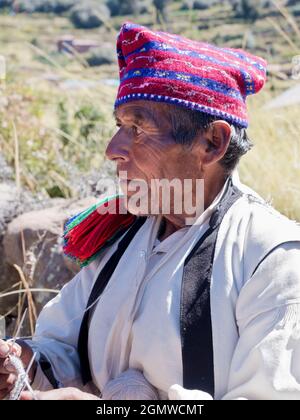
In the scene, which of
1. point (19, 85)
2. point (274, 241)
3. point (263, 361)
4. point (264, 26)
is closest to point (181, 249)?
point (274, 241)

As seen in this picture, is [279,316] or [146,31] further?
[146,31]

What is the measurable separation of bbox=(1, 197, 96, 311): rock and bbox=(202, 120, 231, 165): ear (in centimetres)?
149

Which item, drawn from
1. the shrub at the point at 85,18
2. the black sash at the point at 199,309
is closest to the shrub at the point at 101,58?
the black sash at the point at 199,309

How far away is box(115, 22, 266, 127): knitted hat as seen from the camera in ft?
7.19

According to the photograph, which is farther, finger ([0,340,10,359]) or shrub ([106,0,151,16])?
shrub ([106,0,151,16])

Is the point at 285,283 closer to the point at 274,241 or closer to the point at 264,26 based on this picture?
the point at 274,241

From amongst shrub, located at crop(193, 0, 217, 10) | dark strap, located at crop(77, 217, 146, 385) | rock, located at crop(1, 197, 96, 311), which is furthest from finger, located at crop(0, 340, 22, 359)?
shrub, located at crop(193, 0, 217, 10)

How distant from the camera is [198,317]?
2.06 meters

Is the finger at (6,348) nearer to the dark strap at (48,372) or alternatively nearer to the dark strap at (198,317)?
the dark strap at (48,372)

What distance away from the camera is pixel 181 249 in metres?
2.23

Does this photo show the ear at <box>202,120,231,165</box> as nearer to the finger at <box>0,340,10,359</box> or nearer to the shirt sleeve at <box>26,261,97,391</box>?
the shirt sleeve at <box>26,261,97,391</box>

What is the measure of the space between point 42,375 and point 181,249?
0.54 m

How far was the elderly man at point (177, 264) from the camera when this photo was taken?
1.99 m

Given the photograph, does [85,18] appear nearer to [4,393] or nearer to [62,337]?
[62,337]
